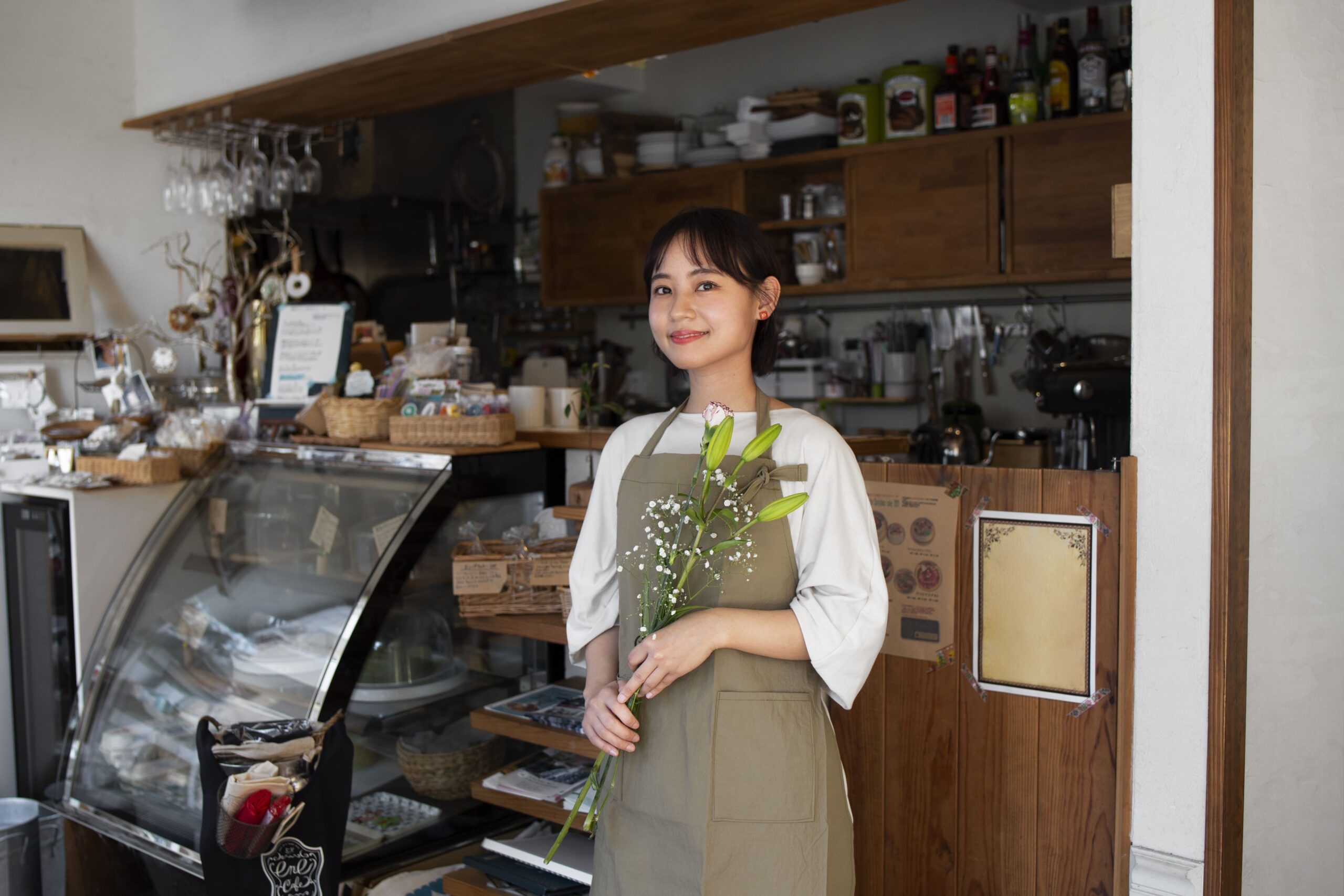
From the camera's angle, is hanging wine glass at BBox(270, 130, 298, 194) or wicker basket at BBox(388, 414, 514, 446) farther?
hanging wine glass at BBox(270, 130, 298, 194)

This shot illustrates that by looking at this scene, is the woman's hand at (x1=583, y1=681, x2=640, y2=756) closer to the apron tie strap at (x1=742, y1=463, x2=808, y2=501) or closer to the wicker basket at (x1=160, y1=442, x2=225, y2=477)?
the apron tie strap at (x1=742, y1=463, x2=808, y2=501)

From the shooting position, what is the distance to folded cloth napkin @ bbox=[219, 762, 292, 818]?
6.84ft

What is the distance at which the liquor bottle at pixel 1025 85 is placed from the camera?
4770 mm

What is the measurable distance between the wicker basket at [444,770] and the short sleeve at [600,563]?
0.96m

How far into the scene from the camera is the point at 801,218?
557 cm

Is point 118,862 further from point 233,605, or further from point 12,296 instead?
point 12,296

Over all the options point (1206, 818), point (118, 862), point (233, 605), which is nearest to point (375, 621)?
point (233, 605)

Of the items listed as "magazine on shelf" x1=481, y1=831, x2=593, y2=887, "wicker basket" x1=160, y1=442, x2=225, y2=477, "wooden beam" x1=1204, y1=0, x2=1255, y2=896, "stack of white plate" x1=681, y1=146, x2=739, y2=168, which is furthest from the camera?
"stack of white plate" x1=681, y1=146, x2=739, y2=168

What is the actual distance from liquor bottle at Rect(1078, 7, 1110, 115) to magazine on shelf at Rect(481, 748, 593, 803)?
355 centimetres

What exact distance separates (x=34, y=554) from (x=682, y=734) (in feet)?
8.78

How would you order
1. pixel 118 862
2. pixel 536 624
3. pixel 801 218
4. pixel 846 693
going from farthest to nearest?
pixel 801 218 < pixel 118 862 < pixel 536 624 < pixel 846 693

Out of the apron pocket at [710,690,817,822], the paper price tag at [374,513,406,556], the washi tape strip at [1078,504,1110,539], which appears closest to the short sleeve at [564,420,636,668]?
the apron pocket at [710,690,817,822]

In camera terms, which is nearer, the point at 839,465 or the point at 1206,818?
the point at 839,465

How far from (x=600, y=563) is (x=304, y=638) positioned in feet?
3.80
